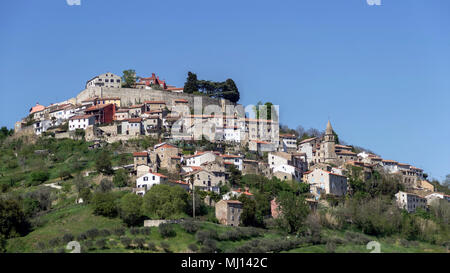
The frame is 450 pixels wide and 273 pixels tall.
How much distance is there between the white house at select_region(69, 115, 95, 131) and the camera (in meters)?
91.1

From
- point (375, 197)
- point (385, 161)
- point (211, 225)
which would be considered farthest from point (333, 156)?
point (211, 225)

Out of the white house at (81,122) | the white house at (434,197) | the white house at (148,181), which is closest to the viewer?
the white house at (148,181)

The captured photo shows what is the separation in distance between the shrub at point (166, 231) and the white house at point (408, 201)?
3040 cm

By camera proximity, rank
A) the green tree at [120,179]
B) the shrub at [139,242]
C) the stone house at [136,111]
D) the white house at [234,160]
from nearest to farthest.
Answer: the shrub at [139,242], the green tree at [120,179], the white house at [234,160], the stone house at [136,111]

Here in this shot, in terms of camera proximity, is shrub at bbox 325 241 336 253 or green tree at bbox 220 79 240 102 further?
green tree at bbox 220 79 240 102

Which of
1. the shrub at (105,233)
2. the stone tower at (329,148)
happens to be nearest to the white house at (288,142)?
the stone tower at (329,148)

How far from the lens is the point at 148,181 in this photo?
2753 inches

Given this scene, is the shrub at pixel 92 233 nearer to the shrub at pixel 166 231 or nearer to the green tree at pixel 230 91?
the shrub at pixel 166 231

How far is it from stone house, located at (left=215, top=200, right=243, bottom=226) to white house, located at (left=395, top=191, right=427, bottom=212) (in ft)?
72.4

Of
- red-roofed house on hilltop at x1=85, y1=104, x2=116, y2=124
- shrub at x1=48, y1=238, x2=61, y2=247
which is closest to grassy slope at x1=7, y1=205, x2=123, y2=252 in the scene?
shrub at x1=48, y1=238, x2=61, y2=247

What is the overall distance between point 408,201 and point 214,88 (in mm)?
40020

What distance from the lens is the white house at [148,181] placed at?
69.1 metres

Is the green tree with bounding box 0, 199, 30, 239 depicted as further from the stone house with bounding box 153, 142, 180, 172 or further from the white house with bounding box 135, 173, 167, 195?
the stone house with bounding box 153, 142, 180, 172
